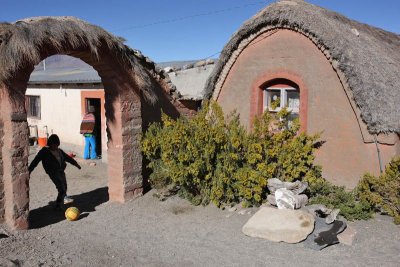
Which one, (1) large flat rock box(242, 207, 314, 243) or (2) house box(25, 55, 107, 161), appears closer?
(1) large flat rock box(242, 207, 314, 243)

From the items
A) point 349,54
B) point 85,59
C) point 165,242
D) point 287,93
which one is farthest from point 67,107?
point 349,54

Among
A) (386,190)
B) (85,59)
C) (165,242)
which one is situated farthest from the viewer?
(85,59)

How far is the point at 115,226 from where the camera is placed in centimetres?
641

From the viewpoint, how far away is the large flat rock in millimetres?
5352

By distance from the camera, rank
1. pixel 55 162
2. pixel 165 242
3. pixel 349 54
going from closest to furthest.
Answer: pixel 165 242
pixel 349 54
pixel 55 162

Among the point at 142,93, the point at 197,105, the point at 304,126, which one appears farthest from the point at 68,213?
the point at 304,126

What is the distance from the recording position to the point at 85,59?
22.9ft

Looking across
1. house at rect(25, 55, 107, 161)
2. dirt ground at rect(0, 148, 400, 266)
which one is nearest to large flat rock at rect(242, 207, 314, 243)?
dirt ground at rect(0, 148, 400, 266)

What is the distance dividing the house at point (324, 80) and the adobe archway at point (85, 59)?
244 cm

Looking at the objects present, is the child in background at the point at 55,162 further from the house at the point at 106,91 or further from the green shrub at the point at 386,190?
the green shrub at the point at 386,190

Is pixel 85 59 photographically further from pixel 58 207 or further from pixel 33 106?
pixel 33 106

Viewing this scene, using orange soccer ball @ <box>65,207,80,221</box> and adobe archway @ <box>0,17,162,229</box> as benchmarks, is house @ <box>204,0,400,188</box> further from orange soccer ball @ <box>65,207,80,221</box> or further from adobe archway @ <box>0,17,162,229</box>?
orange soccer ball @ <box>65,207,80,221</box>

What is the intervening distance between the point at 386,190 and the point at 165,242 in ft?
12.5

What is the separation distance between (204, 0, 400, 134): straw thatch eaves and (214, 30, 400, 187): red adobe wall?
23 centimetres
